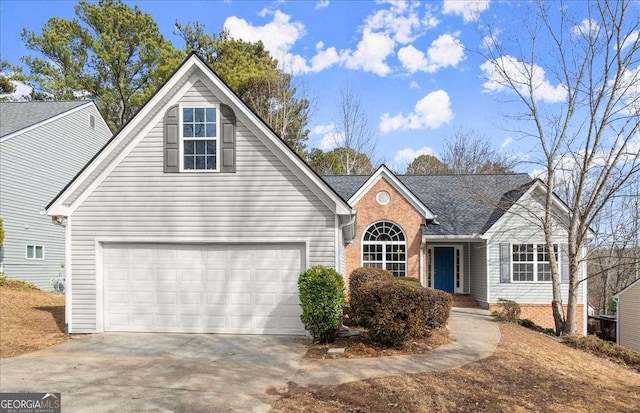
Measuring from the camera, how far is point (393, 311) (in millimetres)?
8977

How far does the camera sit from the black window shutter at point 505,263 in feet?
56.4

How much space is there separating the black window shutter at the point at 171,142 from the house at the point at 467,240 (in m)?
8.61

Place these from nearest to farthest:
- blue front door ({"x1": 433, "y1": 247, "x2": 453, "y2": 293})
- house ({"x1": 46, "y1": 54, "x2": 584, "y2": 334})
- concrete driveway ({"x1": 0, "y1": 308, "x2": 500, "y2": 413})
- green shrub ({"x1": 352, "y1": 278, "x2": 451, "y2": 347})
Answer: concrete driveway ({"x1": 0, "y1": 308, "x2": 500, "y2": 413}) < green shrub ({"x1": 352, "y1": 278, "x2": 451, "y2": 347}) < house ({"x1": 46, "y1": 54, "x2": 584, "y2": 334}) < blue front door ({"x1": 433, "y1": 247, "x2": 453, "y2": 293})

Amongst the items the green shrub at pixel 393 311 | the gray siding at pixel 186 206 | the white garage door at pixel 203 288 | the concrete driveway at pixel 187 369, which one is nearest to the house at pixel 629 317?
the concrete driveway at pixel 187 369

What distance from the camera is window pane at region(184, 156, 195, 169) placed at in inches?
435

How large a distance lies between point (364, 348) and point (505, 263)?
10.2 m

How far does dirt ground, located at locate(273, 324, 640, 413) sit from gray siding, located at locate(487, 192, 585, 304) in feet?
26.0

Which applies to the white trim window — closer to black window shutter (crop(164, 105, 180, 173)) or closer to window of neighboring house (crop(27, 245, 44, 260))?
window of neighboring house (crop(27, 245, 44, 260))

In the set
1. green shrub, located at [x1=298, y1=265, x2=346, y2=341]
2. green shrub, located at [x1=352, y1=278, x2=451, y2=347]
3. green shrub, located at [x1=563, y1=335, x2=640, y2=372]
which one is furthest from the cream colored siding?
green shrub, located at [x1=298, y1=265, x2=346, y2=341]

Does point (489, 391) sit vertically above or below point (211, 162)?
below

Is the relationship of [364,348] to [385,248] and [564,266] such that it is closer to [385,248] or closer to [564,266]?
[385,248]

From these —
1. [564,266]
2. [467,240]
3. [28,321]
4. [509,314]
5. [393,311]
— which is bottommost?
[509,314]

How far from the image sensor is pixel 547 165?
13.7m

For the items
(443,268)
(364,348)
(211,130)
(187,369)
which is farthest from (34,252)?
(443,268)
